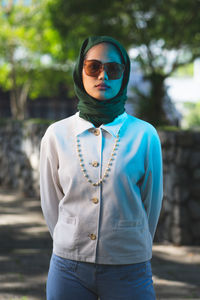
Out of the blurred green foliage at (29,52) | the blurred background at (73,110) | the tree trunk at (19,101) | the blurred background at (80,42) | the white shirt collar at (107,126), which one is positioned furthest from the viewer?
the tree trunk at (19,101)

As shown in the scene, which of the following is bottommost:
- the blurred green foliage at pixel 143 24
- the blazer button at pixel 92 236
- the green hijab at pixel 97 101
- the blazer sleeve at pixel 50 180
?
the blazer button at pixel 92 236

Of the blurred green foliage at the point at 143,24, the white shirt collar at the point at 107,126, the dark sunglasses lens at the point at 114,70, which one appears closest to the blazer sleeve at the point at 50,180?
the white shirt collar at the point at 107,126

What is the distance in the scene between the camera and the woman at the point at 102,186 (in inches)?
73.0

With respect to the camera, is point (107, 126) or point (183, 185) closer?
point (107, 126)

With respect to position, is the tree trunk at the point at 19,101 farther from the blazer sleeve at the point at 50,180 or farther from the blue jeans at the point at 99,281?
the blue jeans at the point at 99,281

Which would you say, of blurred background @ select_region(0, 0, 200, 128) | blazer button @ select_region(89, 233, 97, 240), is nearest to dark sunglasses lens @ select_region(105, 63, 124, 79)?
blazer button @ select_region(89, 233, 97, 240)

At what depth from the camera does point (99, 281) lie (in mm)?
1848

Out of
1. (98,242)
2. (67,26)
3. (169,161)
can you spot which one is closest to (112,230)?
(98,242)

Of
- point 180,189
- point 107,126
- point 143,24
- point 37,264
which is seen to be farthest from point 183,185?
point 143,24

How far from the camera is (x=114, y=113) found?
1952 millimetres

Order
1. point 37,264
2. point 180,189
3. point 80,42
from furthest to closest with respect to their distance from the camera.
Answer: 1. point 80,42
2. point 180,189
3. point 37,264

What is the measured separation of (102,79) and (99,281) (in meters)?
0.82

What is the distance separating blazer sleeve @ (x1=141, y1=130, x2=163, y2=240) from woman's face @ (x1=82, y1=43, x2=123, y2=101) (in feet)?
0.88

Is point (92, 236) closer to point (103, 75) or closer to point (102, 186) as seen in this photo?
point (102, 186)
